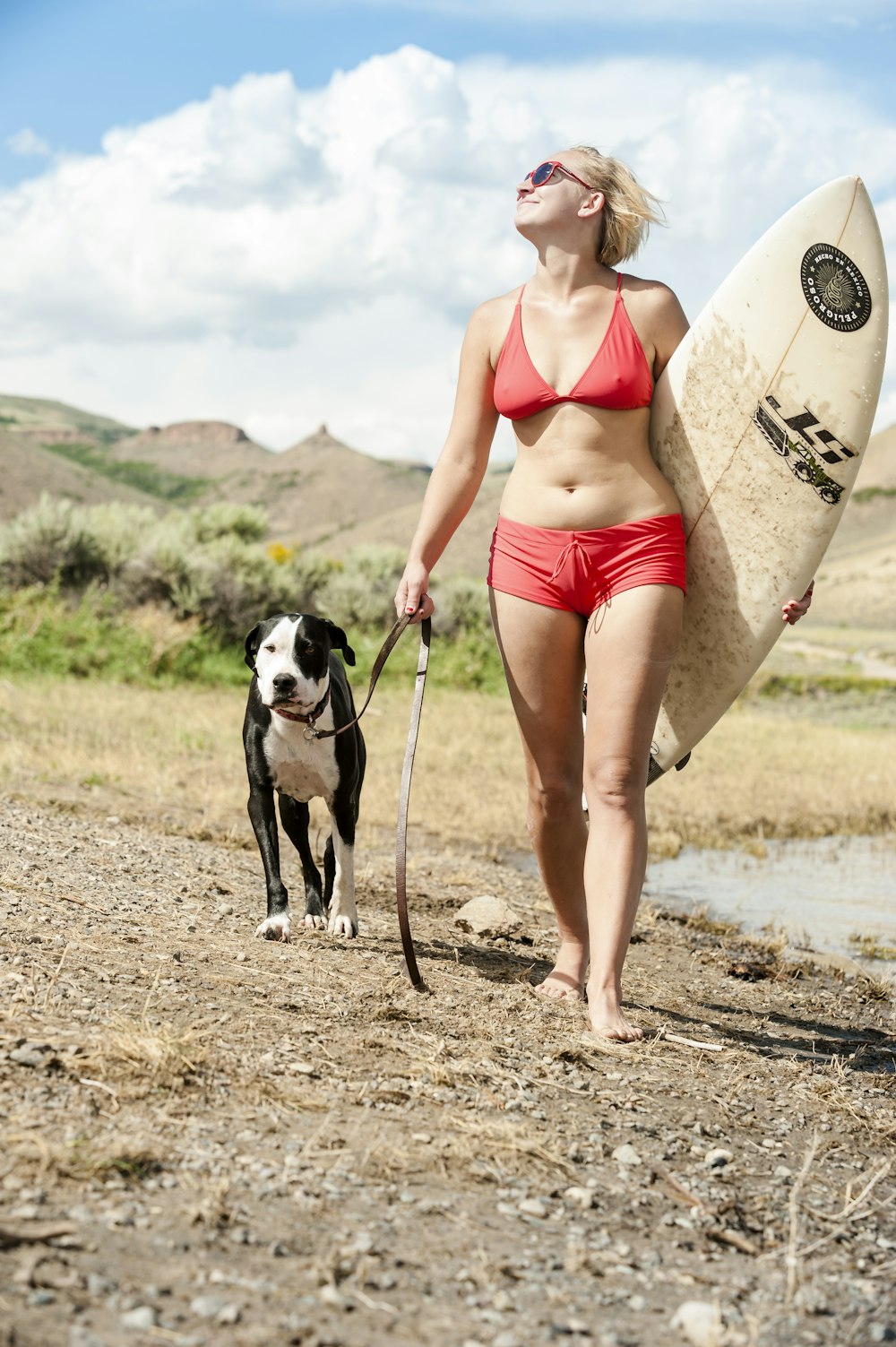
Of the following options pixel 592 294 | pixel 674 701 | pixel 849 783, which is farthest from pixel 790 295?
pixel 849 783

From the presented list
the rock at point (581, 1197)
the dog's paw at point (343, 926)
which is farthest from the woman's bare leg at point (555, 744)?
the rock at point (581, 1197)

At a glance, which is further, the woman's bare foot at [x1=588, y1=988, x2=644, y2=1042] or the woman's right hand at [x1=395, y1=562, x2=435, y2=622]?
the woman's right hand at [x1=395, y1=562, x2=435, y2=622]

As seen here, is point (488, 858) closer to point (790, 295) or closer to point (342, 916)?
point (342, 916)

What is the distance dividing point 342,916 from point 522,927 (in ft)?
3.22

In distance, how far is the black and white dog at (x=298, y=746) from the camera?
485 cm

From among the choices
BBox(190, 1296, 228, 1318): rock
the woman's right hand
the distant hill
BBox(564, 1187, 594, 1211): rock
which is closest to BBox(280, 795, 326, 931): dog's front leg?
the woman's right hand

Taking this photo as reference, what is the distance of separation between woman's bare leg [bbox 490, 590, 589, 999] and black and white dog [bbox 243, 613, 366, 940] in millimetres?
947

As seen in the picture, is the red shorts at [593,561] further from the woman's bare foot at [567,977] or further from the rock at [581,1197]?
the rock at [581,1197]

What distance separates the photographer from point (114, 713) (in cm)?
1135

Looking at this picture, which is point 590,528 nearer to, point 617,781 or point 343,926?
point 617,781

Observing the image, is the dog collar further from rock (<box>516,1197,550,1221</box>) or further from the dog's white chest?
rock (<box>516,1197,550,1221</box>)

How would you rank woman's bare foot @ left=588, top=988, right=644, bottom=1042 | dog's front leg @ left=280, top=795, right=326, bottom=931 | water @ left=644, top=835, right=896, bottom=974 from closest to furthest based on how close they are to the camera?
woman's bare foot @ left=588, top=988, right=644, bottom=1042, dog's front leg @ left=280, top=795, right=326, bottom=931, water @ left=644, top=835, right=896, bottom=974

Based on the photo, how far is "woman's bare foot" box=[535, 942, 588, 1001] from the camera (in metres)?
4.29

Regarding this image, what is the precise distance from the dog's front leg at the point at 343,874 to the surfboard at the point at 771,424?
1.32m
